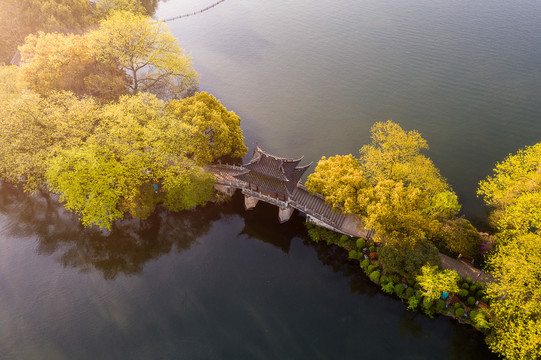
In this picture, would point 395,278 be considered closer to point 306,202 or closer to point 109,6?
point 306,202

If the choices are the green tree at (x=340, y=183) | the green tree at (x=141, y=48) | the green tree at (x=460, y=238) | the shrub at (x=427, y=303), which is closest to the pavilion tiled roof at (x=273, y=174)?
the green tree at (x=340, y=183)

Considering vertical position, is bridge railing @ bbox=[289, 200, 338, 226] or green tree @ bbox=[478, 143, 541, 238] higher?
green tree @ bbox=[478, 143, 541, 238]

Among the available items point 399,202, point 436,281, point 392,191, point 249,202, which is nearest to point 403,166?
point 392,191

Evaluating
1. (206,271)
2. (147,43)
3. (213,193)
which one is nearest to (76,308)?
(206,271)

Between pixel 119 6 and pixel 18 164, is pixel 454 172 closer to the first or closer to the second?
pixel 18 164

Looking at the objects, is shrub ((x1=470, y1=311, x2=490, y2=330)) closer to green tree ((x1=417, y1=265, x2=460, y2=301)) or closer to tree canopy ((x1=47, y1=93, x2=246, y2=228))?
green tree ((x1=417, y1=265, x2=460, y2=301))

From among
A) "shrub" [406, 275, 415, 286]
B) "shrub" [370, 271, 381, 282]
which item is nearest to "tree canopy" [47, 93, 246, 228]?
"shrub" [370, 271, 381, 282]
